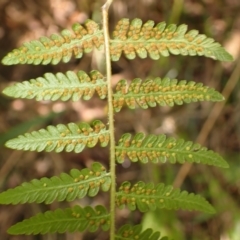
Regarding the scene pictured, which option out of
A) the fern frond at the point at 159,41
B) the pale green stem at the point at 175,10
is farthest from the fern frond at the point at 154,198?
Result: the pale green stem at the point at 175,10

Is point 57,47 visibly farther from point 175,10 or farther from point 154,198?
point 175,10

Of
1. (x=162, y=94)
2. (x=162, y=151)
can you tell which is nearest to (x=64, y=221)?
(x=162, y=151)

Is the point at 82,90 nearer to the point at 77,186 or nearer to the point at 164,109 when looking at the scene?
the point at 77,186

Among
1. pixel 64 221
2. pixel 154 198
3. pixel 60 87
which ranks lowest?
pixel 64 221

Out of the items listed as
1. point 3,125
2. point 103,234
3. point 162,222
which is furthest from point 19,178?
point 162,222

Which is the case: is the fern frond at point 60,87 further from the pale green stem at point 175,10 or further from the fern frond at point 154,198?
the pale green stem at point 175,10

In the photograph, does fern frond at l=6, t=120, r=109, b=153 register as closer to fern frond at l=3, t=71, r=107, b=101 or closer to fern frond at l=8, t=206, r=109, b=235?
fern frond at l=3, t=71, r=107, b=101
